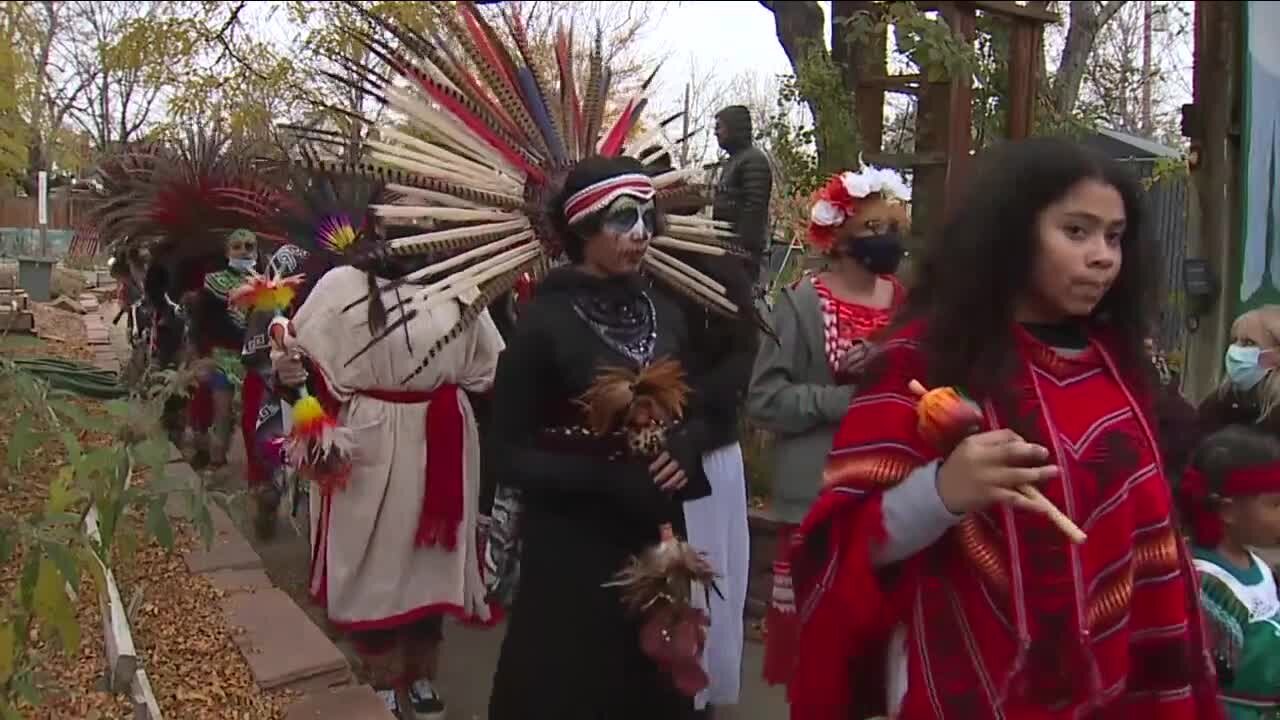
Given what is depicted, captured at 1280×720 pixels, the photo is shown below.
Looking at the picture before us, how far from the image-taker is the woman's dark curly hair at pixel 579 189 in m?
2.69

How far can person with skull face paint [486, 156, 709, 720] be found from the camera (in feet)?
8.69

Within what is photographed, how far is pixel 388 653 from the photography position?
3.90 m

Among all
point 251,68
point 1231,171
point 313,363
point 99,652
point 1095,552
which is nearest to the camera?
point 1095,552

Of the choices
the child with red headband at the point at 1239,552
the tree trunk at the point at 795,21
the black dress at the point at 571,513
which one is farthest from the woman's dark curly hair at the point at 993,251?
the tree trunk at the point at 795,21

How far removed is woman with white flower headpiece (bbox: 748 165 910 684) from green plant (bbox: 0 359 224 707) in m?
1.74

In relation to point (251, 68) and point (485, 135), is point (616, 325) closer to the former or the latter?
point (485, 135)

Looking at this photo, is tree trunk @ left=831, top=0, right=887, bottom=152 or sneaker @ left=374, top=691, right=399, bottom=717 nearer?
sneaker @ left=374, top=691, right=399, bottom=717

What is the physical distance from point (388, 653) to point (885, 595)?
249 cm

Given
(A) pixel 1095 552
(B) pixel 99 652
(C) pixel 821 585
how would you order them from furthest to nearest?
(B) pixel 99 652
(C) pixel 821 585
(A) pixel 1095 552

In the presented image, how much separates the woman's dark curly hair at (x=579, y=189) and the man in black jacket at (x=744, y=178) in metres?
2.45

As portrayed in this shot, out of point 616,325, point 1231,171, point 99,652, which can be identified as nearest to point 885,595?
point 616,325

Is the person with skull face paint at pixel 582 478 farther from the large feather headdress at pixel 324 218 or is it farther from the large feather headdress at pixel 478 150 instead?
the large feather headdress at pixel 324 218

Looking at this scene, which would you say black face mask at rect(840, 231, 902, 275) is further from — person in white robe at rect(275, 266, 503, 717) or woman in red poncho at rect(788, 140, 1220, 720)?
woman in red poncho at rect(788, 140, 1220, 720)

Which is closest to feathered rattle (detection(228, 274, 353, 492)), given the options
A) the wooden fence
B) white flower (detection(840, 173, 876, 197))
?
white flower (detection(840, 173, 876, 197))
